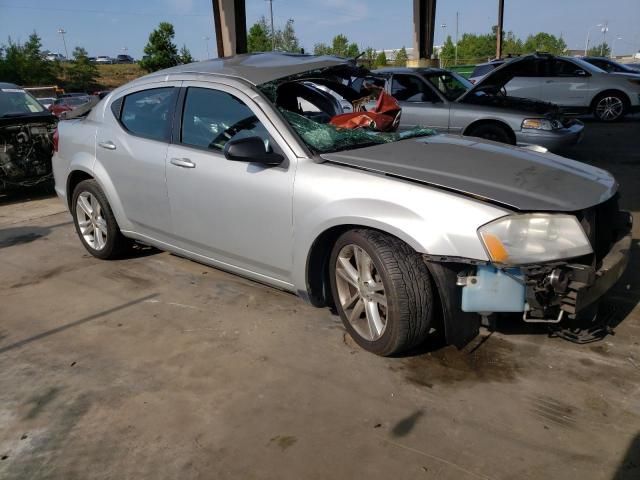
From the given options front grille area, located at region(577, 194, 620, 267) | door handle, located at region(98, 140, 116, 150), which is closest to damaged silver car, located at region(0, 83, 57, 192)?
door handle, located at region(98, 140, 116, 150)

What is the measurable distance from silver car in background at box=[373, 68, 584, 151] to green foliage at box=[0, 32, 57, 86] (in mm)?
51690

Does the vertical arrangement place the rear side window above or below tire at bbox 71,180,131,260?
above

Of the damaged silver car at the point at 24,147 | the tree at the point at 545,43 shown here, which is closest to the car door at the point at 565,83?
the damaged silver car at the point at 24,147

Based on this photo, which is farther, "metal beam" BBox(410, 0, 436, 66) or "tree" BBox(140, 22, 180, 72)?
"tree" BBox(140, 22, 180, 72)

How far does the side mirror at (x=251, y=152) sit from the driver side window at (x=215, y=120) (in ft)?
0.46

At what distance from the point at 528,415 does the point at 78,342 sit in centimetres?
276

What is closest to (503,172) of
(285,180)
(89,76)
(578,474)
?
(285,180)

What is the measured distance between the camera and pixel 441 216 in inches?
109

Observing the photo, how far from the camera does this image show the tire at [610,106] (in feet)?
41.6

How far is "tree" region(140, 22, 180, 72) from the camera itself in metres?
48.5

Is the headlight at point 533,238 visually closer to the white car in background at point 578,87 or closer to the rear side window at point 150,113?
the rear side window at point 150,113

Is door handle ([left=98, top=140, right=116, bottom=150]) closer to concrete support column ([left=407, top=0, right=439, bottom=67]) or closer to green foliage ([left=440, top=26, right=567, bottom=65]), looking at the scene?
concrete support column ([left=407, top=0, right=439, bottom=67])

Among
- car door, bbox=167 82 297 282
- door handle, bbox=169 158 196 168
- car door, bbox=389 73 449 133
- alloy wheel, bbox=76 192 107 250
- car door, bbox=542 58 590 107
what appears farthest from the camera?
car door, bbox=542 58 590 107

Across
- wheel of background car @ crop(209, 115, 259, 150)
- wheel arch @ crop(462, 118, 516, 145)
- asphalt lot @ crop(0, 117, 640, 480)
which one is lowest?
asphalt lot @ crop(0, 117, 640, 480)
